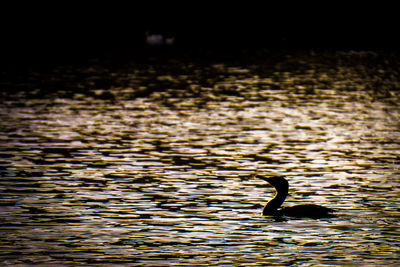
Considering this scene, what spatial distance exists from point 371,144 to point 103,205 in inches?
535

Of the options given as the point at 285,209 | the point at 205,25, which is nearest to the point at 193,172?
the point at 285,209

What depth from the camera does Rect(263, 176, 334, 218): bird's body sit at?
2212 cm

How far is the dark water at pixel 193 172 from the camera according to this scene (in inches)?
785

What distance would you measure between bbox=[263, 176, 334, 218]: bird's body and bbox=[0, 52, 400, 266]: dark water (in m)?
0.24

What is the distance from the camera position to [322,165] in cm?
3036

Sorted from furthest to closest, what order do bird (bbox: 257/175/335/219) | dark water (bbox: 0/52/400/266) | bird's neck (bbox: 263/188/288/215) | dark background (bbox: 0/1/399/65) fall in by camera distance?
dark background (bbox: 0/1/399/65) → bird's neck (bbox: 263/188/288/215) → bird (bbox: 257/175/335/219) → dark water (bbox: 0/52/400/266)

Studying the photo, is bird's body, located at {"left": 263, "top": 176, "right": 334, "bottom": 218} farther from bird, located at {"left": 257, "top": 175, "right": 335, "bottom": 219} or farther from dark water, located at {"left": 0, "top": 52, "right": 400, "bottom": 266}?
dark water, located at {"left": 0, "top": 52, "right": 400, "bottom": 266}

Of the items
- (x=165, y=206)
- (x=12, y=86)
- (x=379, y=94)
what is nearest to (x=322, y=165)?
(x=165, y=206)

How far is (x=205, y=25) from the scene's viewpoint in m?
125

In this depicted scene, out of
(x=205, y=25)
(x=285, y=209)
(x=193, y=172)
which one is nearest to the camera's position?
(x=285, y=209)

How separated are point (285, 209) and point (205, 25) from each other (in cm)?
10322

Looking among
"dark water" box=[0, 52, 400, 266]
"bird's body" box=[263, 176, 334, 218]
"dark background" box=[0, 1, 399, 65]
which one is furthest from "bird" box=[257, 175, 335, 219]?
"dark background" box=[0, 1, 399, 65]

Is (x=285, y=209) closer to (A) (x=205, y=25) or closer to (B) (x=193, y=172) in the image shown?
(B) (x=193, y=172)

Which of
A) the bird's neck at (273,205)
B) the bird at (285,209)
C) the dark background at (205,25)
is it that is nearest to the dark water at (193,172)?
the bird at (285,209)
